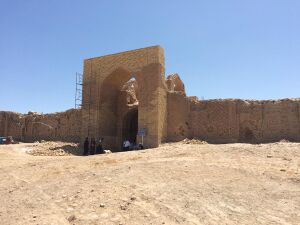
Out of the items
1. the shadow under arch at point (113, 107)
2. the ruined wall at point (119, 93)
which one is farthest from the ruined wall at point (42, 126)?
the shadow under arch at point (113, 107)

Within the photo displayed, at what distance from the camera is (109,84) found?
936 inches

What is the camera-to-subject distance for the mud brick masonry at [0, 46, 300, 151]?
1847 cm

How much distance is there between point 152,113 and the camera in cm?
1984

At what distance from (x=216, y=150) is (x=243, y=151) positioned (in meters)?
1.26

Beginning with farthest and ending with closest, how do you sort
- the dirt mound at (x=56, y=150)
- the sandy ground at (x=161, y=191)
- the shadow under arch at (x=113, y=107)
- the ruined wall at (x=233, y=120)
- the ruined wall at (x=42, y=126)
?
1. the ruined wall at (x=42, y=126)
2. the shadow under arch at (x=113, y=107)
3. the dirt mound at (x=56, y=150)
4. the ruined wall at (x=233, y=120)
5. the sandy ground at (x=161, y=191)

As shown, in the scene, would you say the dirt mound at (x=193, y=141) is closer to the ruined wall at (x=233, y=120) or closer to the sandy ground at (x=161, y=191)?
the ruined wall at (x=233, y=120)

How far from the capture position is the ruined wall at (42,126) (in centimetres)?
2442

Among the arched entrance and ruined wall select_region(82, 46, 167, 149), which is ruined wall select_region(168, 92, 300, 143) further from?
the arched entrance

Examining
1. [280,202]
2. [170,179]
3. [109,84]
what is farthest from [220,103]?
[280,202]

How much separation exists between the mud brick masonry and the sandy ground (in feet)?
17.6

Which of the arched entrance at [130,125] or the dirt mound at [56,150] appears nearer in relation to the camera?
the dirt mound at [56,150]

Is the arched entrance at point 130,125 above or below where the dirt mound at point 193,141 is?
above

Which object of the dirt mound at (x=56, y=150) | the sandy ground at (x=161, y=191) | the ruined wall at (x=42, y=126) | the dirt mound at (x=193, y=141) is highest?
the ruined wall at (x=42, y=126)

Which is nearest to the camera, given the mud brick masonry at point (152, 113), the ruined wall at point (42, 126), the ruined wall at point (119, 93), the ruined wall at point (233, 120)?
the ruined wall at point (233, 120)
